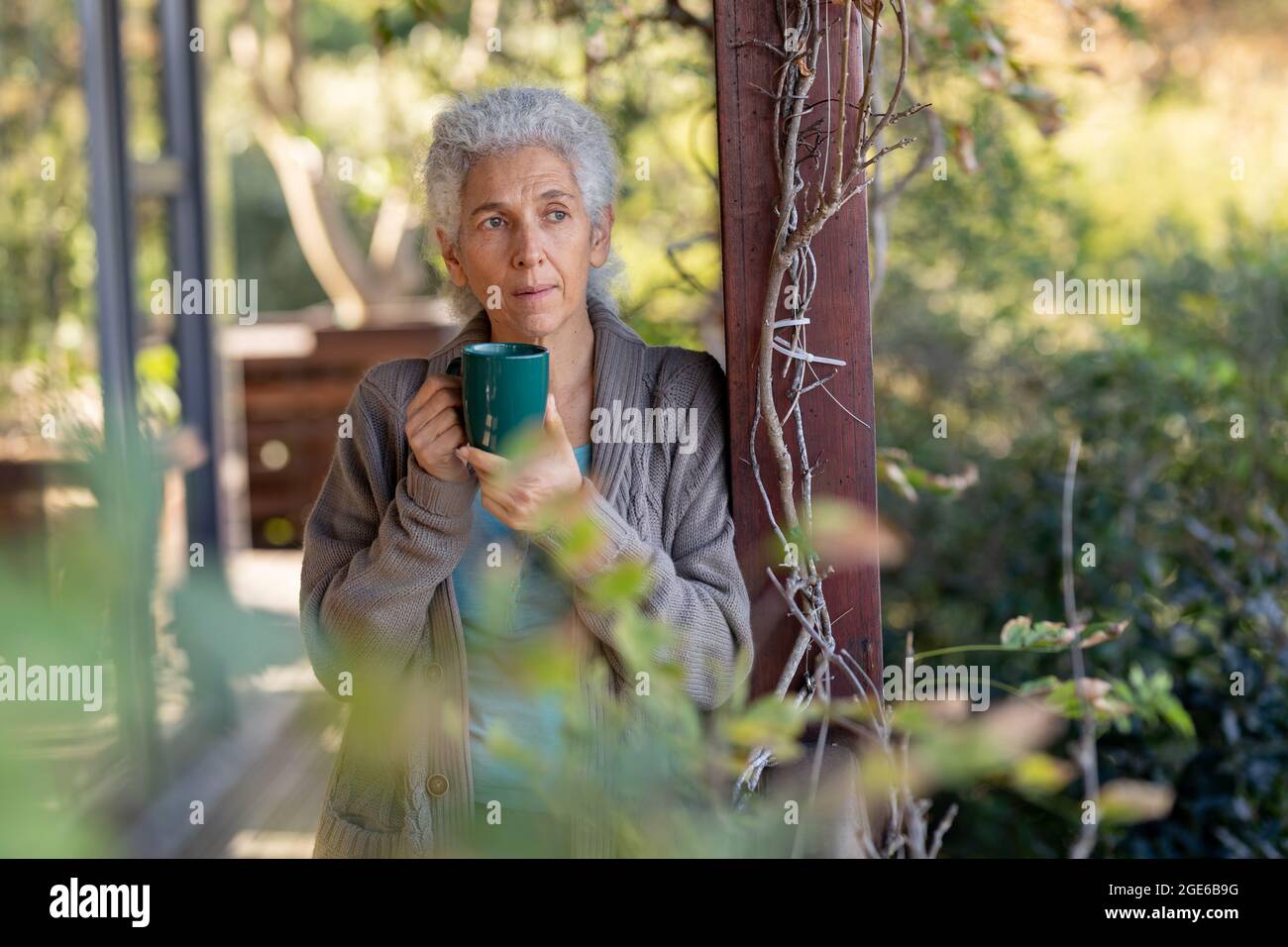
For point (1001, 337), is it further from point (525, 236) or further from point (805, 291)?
point (525, 236)

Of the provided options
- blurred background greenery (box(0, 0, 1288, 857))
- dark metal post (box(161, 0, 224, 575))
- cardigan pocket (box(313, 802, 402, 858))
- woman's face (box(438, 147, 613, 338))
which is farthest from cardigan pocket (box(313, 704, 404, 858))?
dark metal post (box(161, 0, 224, 575))

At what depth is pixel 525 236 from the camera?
1.46 m

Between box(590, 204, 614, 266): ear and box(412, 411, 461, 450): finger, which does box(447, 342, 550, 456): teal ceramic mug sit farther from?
box(590, 204, 614, 266): ear

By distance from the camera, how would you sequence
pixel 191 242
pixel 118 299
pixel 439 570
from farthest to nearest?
pixel 191 242 → pixel 118 299 → pixel 439 570

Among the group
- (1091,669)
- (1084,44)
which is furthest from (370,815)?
(1091,669)

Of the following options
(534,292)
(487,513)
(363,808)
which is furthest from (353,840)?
(534,292)

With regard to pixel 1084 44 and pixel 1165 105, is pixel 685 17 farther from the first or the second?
pixel 1165 105

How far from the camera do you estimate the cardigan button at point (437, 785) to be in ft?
4.99

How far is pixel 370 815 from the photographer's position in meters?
1.56

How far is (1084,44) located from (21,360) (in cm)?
247

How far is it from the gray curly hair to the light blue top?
32 cm

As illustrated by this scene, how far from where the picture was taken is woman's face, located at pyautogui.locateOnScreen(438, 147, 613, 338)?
1471 millimetres

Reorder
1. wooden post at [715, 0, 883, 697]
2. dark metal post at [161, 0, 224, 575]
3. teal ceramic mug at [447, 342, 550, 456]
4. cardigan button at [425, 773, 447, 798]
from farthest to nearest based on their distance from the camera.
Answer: dark metal post at [161, 0, 224, 575]
cardigan button at [425, 773, 447, 798]
wooden post at [715, 0, 883, 697]
teal ceramic mug at [447, 342, 550, 456]

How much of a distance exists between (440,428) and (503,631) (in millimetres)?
270
